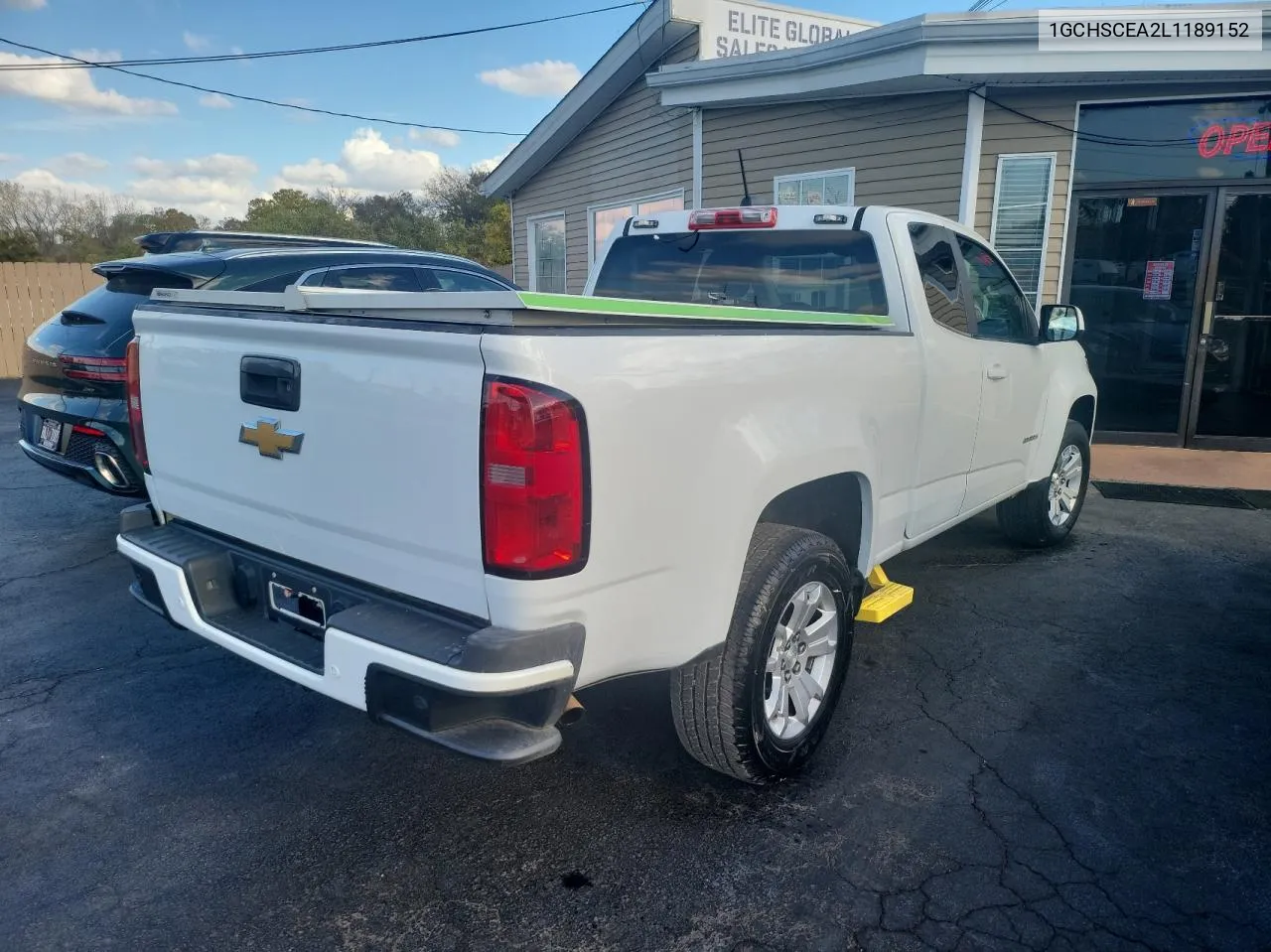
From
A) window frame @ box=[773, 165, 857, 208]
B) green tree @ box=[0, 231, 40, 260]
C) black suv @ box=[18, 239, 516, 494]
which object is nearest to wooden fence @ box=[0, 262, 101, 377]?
green tree @ box=[0, 231, 40, 260]

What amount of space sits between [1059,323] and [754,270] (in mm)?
1872

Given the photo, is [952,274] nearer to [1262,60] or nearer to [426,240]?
[1262,60]

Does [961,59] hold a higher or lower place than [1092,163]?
higher

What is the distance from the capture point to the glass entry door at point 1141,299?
8.10 m

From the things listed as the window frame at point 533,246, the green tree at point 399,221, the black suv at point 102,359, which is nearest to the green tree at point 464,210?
the green tree at point 399,221

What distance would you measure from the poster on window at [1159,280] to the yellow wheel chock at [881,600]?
618cm

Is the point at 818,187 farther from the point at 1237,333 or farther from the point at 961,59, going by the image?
the point at 1237,333

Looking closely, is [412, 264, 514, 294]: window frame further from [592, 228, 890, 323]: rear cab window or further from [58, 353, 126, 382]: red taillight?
[592, 228, 890, 323]: rear cab window

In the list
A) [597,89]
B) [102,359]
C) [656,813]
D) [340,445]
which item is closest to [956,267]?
[656,813]

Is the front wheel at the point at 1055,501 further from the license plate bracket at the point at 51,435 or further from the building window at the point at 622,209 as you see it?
the building window at the point at 622,209

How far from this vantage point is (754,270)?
401cm

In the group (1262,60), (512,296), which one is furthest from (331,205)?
(512,296)

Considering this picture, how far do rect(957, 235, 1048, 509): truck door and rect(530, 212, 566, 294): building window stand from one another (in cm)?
1038

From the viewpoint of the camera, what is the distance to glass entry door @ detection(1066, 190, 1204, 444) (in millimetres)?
8102
